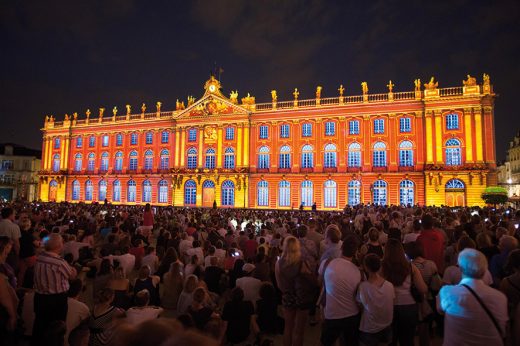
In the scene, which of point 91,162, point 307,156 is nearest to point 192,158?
point 307,156

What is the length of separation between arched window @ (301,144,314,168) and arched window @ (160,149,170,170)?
19.0m

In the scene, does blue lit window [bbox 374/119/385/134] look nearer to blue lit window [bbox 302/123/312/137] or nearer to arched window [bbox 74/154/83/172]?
blue lit window [bbox 302/123/312/137]

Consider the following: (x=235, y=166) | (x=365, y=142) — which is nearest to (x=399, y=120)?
(x=365, y=142)

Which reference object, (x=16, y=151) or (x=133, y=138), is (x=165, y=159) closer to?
(x=133, y=138)

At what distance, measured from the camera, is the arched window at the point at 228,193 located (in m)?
43.4

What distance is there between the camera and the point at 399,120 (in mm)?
37469

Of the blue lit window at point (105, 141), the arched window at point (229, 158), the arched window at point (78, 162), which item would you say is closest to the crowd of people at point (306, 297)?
the arched window at point (229, 158)

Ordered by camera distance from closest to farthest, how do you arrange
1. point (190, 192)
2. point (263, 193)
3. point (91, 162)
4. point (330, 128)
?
point (330, 128) → point (263, 193) → point (190, 192) → point (91, 162)

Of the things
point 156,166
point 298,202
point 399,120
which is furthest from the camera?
point 156,166

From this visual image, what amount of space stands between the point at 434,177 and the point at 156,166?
34766 mm

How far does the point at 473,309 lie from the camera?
3404 mm

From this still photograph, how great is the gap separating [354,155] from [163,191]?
2574 cm

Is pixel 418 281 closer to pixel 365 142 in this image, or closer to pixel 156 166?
pixel 365 142

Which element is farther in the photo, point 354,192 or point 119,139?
point 119,139
